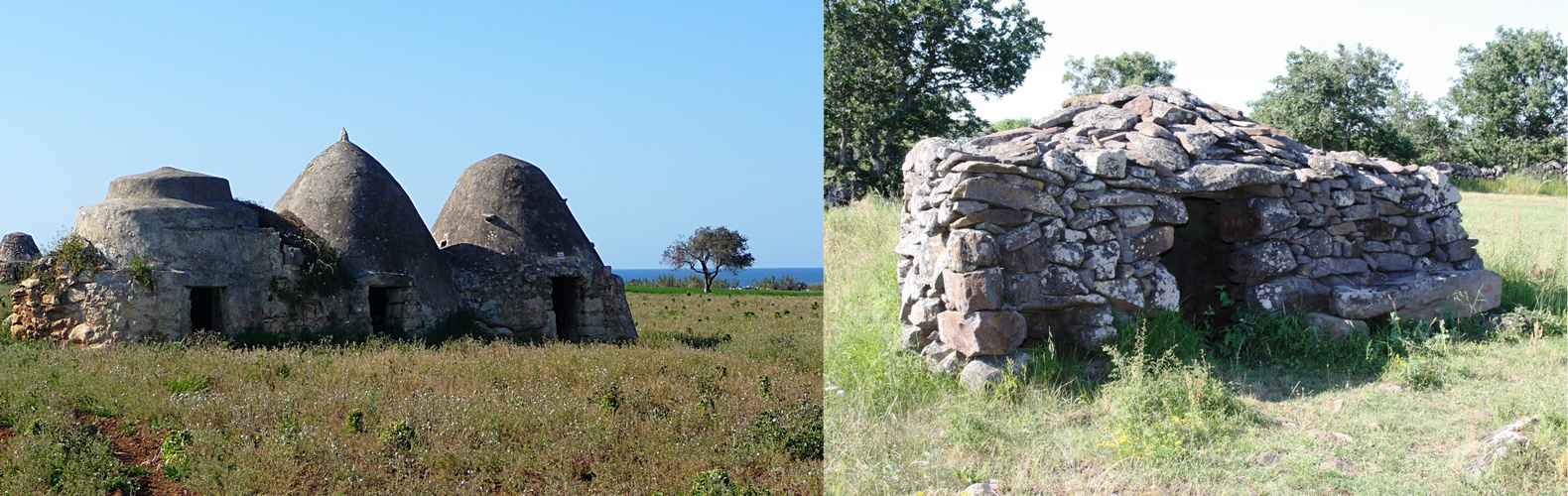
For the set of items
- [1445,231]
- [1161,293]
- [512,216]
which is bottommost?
[1161,293]

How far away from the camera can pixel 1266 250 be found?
21.3 feet

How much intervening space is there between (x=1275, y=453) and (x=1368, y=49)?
5.73 m

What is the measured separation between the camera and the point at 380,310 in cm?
1220

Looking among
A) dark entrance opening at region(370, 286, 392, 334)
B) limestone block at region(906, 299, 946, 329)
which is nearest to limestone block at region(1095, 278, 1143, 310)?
limestone block at region(906, 299, 946, 329)

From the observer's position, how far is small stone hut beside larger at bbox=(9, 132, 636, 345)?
984cm

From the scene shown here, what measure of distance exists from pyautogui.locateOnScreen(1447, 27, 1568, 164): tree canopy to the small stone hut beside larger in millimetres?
10195

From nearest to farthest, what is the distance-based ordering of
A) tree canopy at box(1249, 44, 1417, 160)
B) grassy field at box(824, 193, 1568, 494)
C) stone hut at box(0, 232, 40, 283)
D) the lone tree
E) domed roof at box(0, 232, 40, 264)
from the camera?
grassy field at box(824, 193, 1568, 494)
tree canopy at box(1249, 44, 1417, 160)
stone hut at box(0, 232, 40, 283)
domed roof at box(0, 232, 40, 264)
the lone tree

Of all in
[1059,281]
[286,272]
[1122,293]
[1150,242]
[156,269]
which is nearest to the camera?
[1059,281]

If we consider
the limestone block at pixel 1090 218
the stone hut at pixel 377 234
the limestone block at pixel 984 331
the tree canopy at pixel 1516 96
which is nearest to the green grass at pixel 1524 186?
the tree canopy at pixel 1516 96

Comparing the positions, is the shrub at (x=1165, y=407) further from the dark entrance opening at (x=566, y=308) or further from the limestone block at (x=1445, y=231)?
the dark entrance opening at (x=566, y=308)

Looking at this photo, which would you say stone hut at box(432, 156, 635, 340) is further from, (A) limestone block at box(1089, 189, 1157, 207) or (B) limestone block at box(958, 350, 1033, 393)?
(A) limestone block at box(1089, 189, 1157, 207)

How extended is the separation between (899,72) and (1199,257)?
3.50 meters

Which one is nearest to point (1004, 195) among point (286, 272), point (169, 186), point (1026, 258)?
point (1026, 258)

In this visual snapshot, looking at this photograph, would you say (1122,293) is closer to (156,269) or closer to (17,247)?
(156,269)
